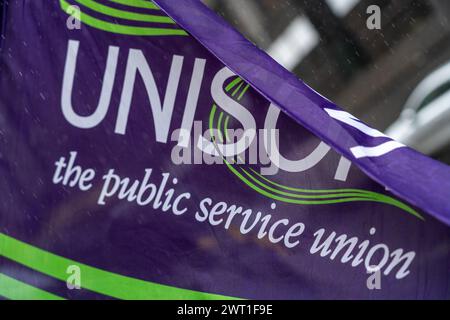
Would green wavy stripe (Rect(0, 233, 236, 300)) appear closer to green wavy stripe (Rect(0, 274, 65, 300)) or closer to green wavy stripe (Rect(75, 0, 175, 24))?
green wavy stripe (Rect(0, 274, 65, 300))

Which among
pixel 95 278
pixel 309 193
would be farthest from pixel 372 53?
pixel 95 278

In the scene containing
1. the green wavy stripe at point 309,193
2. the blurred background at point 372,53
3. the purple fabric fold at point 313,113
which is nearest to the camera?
the purple fabric fold at point 313,113

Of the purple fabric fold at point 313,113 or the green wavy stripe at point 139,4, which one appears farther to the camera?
the green wavy stripe at point 139,4

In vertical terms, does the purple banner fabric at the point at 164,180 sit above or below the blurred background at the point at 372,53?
Result: below

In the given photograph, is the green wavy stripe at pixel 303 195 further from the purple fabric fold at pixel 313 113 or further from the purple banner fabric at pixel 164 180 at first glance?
the purple fabric fold at pixel 313 113

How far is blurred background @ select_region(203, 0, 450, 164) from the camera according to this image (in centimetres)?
407

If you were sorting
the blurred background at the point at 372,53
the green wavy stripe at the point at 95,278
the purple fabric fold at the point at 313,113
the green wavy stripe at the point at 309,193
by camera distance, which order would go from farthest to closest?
1. the blurred background at the point at 372,53
2. the green wavy stripe at the point at 95,278
3. the green wavy stripe at the point at 309,193
4. the purple fabric fold at the point at 313,113

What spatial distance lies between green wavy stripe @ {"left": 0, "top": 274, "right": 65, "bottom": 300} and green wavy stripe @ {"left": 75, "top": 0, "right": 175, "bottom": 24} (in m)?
1.29

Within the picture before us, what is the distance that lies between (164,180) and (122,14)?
782 millimetres

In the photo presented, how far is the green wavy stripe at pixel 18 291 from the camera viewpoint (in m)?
3.20

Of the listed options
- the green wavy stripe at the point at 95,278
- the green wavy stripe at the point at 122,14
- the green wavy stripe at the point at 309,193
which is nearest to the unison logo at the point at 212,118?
the green wavy stripe at the point at 309,193

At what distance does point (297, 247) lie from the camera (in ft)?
10.1

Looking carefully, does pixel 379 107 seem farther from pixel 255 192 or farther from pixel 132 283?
pixel 132 283

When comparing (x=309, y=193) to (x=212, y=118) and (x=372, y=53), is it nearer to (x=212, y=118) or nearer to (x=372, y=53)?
(x=212, y=118)
